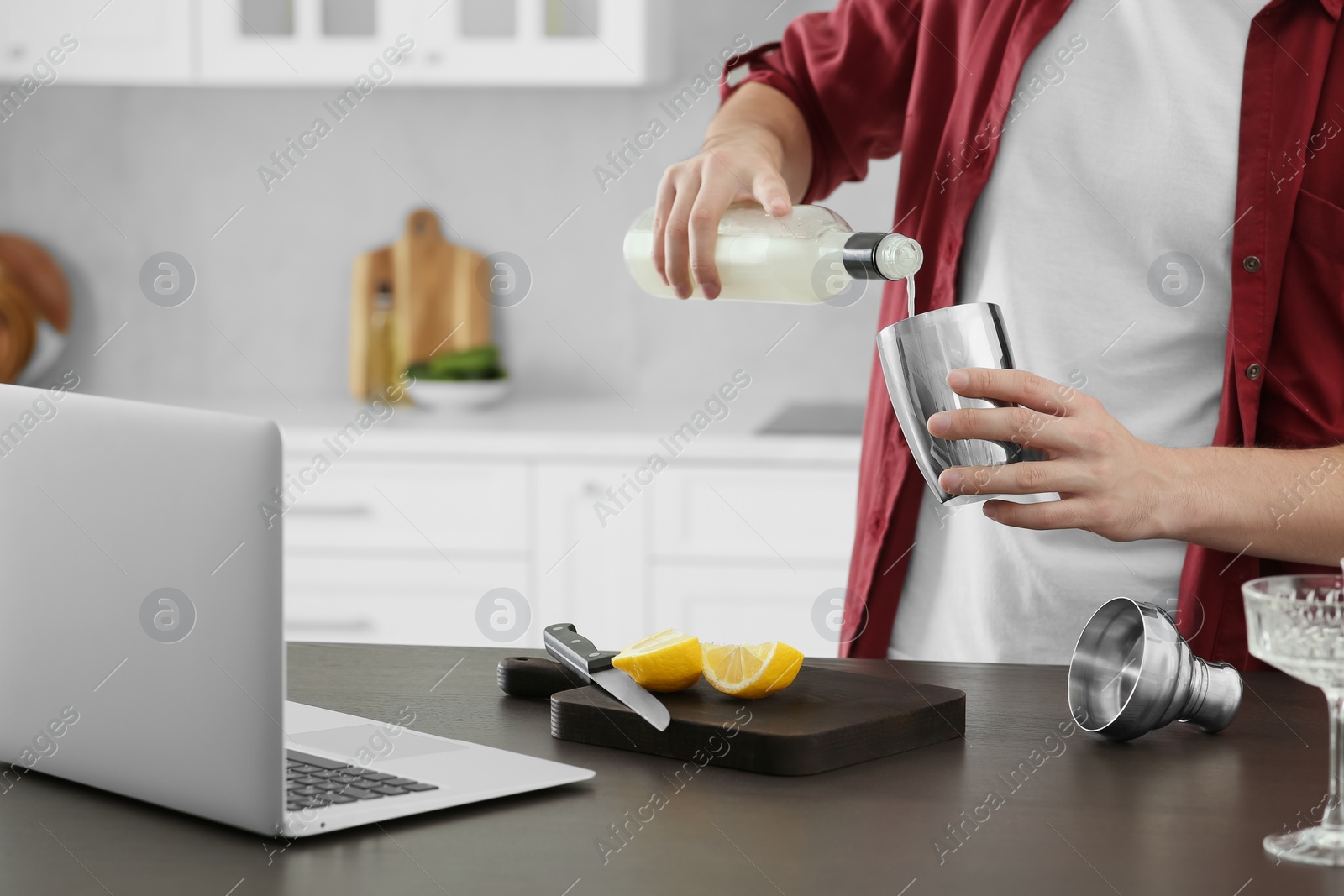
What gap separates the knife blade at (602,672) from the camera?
0.91 m

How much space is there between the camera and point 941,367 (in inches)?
38.4

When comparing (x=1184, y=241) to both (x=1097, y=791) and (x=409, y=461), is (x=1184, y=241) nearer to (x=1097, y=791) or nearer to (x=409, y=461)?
(x=1097, y=791)

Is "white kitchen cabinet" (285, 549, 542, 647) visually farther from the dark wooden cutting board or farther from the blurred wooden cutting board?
the dark wooden cutting board

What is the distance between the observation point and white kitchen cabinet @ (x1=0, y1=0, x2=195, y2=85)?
2.81m

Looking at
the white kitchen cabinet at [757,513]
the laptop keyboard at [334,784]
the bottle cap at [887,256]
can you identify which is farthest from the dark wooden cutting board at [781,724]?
the white kitchen cabinet at [757,513]

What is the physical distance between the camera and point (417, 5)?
275 centimetres

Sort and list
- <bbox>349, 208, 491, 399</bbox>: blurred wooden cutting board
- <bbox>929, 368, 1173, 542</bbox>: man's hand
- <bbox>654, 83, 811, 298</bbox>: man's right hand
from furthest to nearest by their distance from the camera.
A: 1. <bbox>349, 208, 491, 399</bbox>: blurred wooden cutting board
2. <bbox>654, 83, 811, 298</bbox>: man's right hand
3. <bbox>929, 368, 1173, 542</bbox>: man's hand

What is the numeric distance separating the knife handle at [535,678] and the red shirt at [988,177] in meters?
0.54

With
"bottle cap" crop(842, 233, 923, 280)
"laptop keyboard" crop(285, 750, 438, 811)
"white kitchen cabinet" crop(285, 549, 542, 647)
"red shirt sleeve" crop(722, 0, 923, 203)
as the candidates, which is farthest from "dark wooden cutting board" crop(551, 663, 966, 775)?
"white kitchen cabinet" crop(285, 549, 542, 647)

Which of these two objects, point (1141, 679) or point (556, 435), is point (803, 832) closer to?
point (1141, 679)

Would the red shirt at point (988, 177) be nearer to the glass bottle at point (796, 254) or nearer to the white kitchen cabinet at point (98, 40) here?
the glass bottle at point (796, 254)

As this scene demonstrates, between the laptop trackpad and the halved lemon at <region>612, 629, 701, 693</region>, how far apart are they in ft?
0.41

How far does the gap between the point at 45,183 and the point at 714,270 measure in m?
2.48

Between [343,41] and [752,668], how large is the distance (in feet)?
7.14
